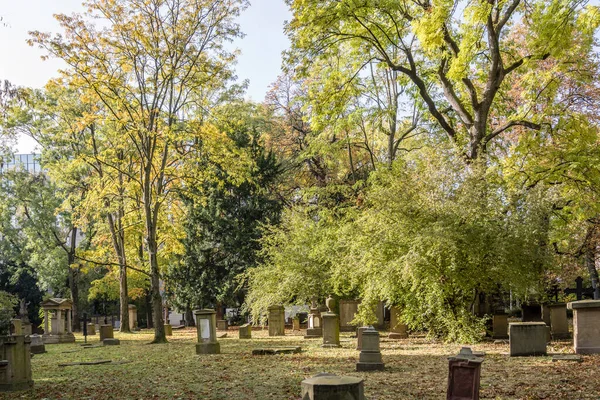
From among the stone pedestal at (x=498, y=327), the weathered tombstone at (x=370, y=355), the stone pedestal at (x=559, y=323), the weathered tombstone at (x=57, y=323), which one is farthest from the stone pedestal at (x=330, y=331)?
the weathered tombstone at (x=57, y=323)

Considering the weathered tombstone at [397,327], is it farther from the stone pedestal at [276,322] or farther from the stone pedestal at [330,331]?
the stone pedestal at [276,322]

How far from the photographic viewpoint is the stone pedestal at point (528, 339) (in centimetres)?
1242

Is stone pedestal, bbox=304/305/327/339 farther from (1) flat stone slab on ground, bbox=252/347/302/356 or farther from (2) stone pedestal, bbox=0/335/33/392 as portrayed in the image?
(2) stone pedestal, bbox=0/335/33/392

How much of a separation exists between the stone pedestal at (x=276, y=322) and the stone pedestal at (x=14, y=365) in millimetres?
13529

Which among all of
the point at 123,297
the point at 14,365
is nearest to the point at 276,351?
the point at 14,365

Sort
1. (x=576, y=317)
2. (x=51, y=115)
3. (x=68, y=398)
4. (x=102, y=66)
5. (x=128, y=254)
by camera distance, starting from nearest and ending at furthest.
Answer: (x=68, y=398)
(x=576, y=317)
(x=102, y=66)
(x=51, y=115)
(x=128, y=254)

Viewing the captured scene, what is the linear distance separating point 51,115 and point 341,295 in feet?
58.2

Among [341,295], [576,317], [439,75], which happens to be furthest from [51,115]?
[576,317]

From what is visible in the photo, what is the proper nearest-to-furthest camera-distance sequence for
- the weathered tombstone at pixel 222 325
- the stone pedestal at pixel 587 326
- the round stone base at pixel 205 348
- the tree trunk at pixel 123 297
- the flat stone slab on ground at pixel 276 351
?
the stone pedestal at pixel 587 326 → the flat stone slab on ground at pixel 276 351 → the round stone base at pixel 205 348 → the tree trunk at pixel 123 297 → the weathered tombstone at pixel 222 325

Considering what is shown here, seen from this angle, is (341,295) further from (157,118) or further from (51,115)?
(51,115)

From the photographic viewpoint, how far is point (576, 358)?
11.3 metres

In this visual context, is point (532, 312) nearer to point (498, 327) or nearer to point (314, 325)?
point (498, 327)

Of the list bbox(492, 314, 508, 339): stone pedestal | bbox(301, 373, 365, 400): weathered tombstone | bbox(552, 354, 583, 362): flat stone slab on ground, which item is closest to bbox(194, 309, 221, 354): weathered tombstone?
bbox(492, 314, 508, 339): stone pedestal

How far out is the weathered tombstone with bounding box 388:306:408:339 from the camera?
18922 millimetres
